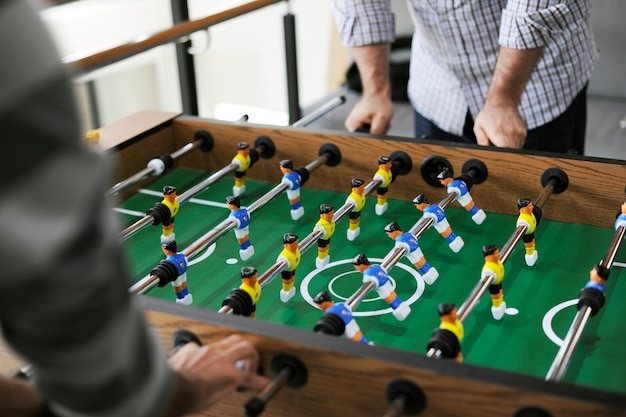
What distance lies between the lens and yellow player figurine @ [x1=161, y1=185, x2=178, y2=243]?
5.71ft

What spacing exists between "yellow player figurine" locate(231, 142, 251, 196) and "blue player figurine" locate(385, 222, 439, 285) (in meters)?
0.54

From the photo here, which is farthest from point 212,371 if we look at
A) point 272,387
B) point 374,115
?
point 374,115

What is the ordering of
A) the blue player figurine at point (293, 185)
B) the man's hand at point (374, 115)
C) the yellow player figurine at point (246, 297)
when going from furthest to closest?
the man's hand at point (374, 115) < the blue player figurine at point (293, 185) < the yellow player figurine at point (246, 297)

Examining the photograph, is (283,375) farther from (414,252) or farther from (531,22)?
(531,22)

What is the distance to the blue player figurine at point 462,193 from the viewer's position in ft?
5.56

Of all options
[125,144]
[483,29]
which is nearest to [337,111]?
[483,29]

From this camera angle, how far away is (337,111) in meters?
3.83

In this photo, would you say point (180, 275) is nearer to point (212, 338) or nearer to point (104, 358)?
point (212, 338)

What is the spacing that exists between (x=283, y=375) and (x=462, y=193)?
0.75 metres

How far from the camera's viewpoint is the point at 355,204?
173 centimetres

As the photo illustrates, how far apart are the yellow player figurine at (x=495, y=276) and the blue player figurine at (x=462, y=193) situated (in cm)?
29

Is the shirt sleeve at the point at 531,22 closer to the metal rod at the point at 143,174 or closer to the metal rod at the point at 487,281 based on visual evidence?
the metal rod at the point at 487,281

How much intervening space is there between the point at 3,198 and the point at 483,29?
71.2 inches

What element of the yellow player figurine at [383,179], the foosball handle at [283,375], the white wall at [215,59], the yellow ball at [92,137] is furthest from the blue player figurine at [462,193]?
the white wall at [215,59]
